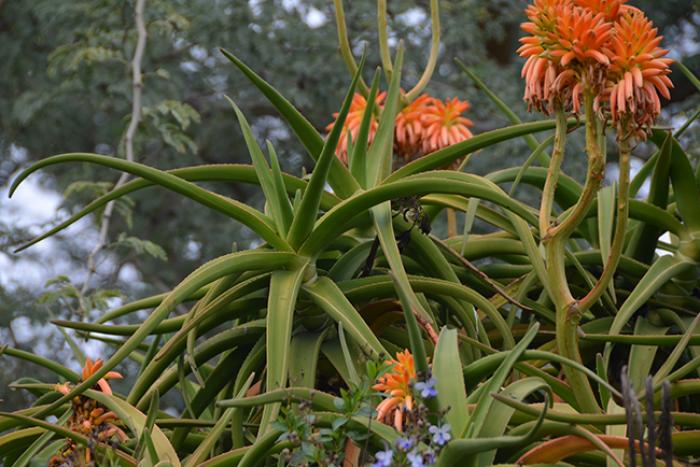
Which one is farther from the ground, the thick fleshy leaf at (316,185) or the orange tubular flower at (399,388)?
the thick fleshy leaf at (316,185)

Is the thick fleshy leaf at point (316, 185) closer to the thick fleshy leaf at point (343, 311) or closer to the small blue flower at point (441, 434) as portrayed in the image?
the thick fleshy leaf at point (343, 311)

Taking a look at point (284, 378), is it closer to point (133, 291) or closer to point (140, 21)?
point (140, 21)

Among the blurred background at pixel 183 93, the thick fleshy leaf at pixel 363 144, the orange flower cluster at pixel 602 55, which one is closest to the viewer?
the orange flower cluster at pixel 602 55

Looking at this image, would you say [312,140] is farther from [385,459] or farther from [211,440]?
[385,459]

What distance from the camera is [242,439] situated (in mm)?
1288

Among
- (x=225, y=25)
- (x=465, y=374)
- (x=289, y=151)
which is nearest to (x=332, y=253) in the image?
(x=465, y=374)

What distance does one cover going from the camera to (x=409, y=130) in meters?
2.12

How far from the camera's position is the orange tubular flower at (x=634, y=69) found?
46.4 inches

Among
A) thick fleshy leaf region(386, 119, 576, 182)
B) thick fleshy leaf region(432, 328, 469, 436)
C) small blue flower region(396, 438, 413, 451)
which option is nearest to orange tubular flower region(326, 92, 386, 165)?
thick fleshy leaf region(386, 119, 576, 182)

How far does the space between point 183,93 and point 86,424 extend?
410 cm

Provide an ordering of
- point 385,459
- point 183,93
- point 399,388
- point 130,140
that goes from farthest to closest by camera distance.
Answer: point 183,93 → point 130,140 → point 399,388 → point 385,459

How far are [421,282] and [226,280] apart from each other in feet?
0.77

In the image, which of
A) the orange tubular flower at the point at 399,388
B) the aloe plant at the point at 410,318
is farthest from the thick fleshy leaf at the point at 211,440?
the orange tubular flower at the point at 399,388

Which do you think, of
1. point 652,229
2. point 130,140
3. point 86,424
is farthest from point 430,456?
point 130,140
